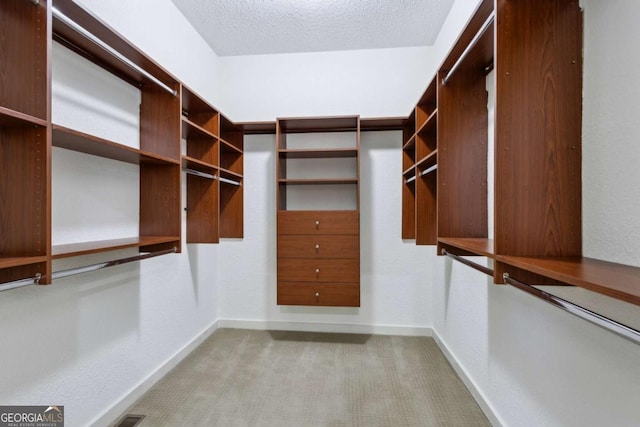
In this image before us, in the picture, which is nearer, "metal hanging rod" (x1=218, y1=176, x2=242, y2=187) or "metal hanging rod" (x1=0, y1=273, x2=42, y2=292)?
"metal hanging rod" (x1=0, y1=273, x2=42, y2=292)

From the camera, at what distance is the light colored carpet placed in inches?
Answer: 71.0

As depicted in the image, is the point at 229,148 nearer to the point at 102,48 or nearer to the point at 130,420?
the point at 102,48

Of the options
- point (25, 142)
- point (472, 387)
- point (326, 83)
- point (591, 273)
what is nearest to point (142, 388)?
point (25, 142)

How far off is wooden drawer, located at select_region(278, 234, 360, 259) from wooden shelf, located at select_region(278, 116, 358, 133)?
1062mm

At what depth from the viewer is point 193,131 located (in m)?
2.31

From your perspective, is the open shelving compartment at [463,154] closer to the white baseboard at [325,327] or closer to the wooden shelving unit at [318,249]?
the wooden shelving unit at [318,249]

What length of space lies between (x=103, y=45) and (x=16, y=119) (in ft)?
2.09

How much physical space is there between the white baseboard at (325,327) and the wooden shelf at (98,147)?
6.49 feet

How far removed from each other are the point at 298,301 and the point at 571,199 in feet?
7.13

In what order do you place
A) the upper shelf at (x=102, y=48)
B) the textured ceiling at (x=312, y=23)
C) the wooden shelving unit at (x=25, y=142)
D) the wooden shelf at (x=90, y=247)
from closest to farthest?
1. the wooden shelving unit at (x=25, y=142)
2. the wooden shelf at (x=90, y=247)
3. the upper shelf at (x=102, y=48)
4. the textured ceiling at (x=312, y=23)

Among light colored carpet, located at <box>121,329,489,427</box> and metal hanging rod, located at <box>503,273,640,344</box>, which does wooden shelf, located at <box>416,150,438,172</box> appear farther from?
light colored carpet, located at <box>121,329,489,427</box>

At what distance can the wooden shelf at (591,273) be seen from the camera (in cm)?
65

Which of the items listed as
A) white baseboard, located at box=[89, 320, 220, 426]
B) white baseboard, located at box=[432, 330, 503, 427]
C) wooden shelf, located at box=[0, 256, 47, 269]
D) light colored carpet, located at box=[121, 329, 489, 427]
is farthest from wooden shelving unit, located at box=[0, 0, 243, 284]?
white baseboard, located at box=[432, 330, 503, 427]

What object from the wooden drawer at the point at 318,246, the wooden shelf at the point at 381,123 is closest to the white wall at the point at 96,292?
the wooden drawer at the point at 318,246
